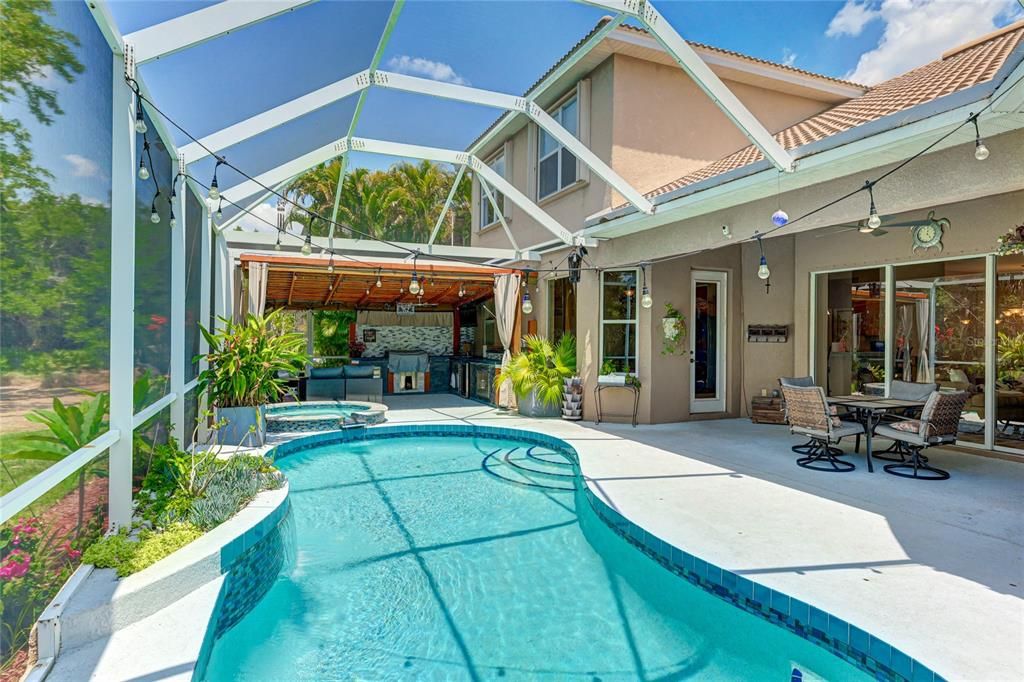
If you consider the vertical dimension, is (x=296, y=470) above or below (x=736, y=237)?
below

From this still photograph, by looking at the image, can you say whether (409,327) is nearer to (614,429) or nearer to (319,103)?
(614,429)

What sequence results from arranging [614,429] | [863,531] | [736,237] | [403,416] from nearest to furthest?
[863,531] < [736,237] < [614,429] < [403,416]

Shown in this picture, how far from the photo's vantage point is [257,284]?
9.92 m

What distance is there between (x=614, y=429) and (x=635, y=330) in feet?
5.98

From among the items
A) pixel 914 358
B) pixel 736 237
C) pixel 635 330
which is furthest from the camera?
pixel 635 330

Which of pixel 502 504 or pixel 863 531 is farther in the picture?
pixel 502 504

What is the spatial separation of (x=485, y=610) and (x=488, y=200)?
42.4 ft

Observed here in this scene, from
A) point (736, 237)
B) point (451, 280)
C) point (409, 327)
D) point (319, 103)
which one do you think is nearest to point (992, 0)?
point (736, 237)

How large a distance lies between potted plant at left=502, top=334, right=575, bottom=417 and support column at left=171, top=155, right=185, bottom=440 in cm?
594

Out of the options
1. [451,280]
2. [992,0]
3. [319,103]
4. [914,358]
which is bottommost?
[914,358]

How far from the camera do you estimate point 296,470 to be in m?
7.14

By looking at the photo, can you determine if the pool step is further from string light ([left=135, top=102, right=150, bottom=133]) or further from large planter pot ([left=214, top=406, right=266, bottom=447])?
string light ([left=135, top=102, right=150, bottom=133])

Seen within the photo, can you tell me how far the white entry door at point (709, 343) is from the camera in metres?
9.65

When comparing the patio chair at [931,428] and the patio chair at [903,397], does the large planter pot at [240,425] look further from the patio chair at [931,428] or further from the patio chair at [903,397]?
the patio chair at [903,397]
